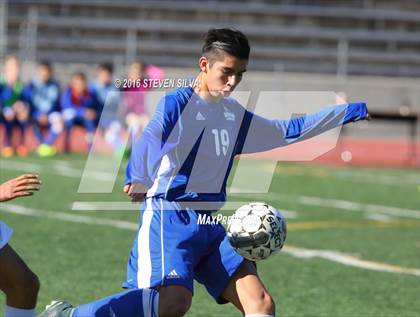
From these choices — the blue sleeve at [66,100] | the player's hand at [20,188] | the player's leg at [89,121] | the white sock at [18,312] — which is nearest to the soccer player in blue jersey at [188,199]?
the white sock at [18,312]

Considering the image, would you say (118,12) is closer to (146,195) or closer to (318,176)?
(318,176)

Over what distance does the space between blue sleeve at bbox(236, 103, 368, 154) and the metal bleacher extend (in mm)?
18492

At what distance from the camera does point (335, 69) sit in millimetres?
24875

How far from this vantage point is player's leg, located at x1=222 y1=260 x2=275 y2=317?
16.1ft

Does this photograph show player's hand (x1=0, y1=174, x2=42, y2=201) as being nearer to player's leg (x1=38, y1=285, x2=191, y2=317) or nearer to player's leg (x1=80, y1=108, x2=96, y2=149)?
player's leg (x1=38, y1=285, x2=191, y2=317)

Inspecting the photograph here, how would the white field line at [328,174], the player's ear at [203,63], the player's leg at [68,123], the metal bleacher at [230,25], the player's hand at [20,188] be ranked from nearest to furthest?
the player's hand at [20,188] < the player's ear at [203,63] < the white field line at [328,174] < the player's leg at [68,123] < the metal bleacher at [230,25]

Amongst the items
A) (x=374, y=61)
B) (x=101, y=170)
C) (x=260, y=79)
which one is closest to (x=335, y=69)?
(x=374, y=61)

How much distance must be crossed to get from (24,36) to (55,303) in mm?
19718

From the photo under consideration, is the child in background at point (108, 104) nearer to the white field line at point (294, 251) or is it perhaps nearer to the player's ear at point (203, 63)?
the white field line at point (294, 251)

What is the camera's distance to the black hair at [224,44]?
16.6ft

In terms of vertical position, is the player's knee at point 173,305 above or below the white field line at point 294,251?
above

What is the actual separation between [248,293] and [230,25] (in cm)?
1941

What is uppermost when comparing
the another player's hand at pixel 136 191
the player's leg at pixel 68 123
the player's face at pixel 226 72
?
the player's face at pixel 226 72

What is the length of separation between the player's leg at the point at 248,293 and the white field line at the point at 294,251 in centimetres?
365
